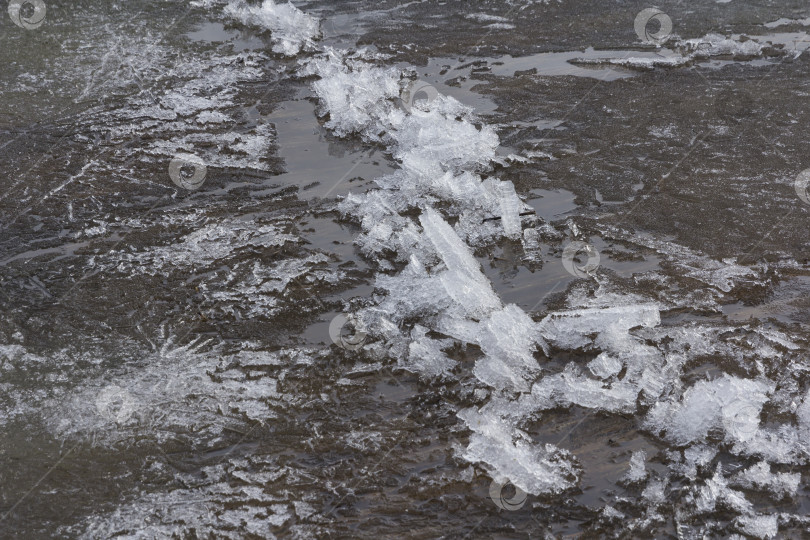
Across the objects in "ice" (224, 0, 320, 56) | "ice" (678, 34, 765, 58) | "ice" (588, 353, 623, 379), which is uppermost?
"ice" (224, 0, 320, 56)

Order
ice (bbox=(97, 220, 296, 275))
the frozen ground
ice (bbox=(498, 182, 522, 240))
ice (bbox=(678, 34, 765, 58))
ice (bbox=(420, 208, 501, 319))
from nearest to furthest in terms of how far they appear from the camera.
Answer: the frozen ground
ice (bbox=(420, 208, 501, 319))
ice (bbox=(97, 220, 296, 275))
ice (bbox=(498, 182, 522, 240))
ice (bbox=(678, 34, 765, 58))

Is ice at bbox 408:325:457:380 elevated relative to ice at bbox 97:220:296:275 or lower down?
lower down

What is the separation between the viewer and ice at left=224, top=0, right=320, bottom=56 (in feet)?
22.1

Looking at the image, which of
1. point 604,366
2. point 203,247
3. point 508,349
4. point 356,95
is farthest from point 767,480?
point 356,95

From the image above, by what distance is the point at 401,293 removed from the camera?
362 centimetres

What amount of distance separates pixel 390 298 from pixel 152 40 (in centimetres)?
461

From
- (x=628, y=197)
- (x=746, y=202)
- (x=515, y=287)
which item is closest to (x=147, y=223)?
(x=515, y=287)

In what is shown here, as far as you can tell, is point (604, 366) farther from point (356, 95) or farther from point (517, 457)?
point (356, 95)

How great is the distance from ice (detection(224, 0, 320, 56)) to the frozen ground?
0.68ft

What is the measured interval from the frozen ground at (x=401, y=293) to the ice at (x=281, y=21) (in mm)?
208

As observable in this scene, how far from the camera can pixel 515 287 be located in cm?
378

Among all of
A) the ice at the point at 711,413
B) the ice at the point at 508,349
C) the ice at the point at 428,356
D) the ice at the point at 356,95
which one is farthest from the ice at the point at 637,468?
the ice at the point at 356,95

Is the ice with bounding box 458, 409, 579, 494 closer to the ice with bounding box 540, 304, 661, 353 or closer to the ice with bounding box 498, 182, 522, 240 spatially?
the ice with bounding box 540, 304, 661, 353

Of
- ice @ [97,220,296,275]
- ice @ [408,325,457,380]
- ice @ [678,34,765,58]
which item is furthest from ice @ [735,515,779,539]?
ice @ [678,34,765,58]
